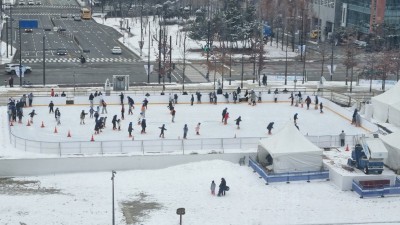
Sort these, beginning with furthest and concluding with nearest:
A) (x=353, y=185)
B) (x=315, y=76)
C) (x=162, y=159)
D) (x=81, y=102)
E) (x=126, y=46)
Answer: (x=126, y=46)
(x=315, y=76)
(x=81, y=102)
(x=162, y=159)
(x=353, y=185)

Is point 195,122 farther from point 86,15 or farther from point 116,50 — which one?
point 86,15

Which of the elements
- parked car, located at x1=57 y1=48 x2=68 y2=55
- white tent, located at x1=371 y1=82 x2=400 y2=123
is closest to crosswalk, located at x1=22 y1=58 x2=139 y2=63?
parked car, located at x1=57 y1=48 x2=68 y2=55

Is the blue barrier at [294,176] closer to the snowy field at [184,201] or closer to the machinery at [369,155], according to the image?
Answer: the snowy field at [184,201]

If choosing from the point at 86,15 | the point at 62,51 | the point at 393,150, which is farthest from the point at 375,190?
the point at 86,15

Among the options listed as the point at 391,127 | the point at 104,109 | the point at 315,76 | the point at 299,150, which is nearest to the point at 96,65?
the point at 315,76

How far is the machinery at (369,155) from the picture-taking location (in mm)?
37062

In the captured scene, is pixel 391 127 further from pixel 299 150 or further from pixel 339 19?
pixel 339 19

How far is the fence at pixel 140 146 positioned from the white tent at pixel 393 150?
652cm

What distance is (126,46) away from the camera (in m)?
90.1

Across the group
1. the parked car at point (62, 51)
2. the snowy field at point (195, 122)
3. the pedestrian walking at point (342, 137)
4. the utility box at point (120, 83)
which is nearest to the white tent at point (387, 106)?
the snowy field at point (195, 122)

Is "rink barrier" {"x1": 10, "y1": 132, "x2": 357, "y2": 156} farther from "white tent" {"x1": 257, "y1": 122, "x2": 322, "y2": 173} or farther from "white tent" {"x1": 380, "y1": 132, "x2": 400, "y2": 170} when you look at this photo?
"white tent" {"x1": 380, "y1": 132, "x2": 400, "y2": 170}

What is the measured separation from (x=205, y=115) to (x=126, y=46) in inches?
1669

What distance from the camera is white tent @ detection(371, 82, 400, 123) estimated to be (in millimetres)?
48981

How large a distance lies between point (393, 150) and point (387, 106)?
430 inches
